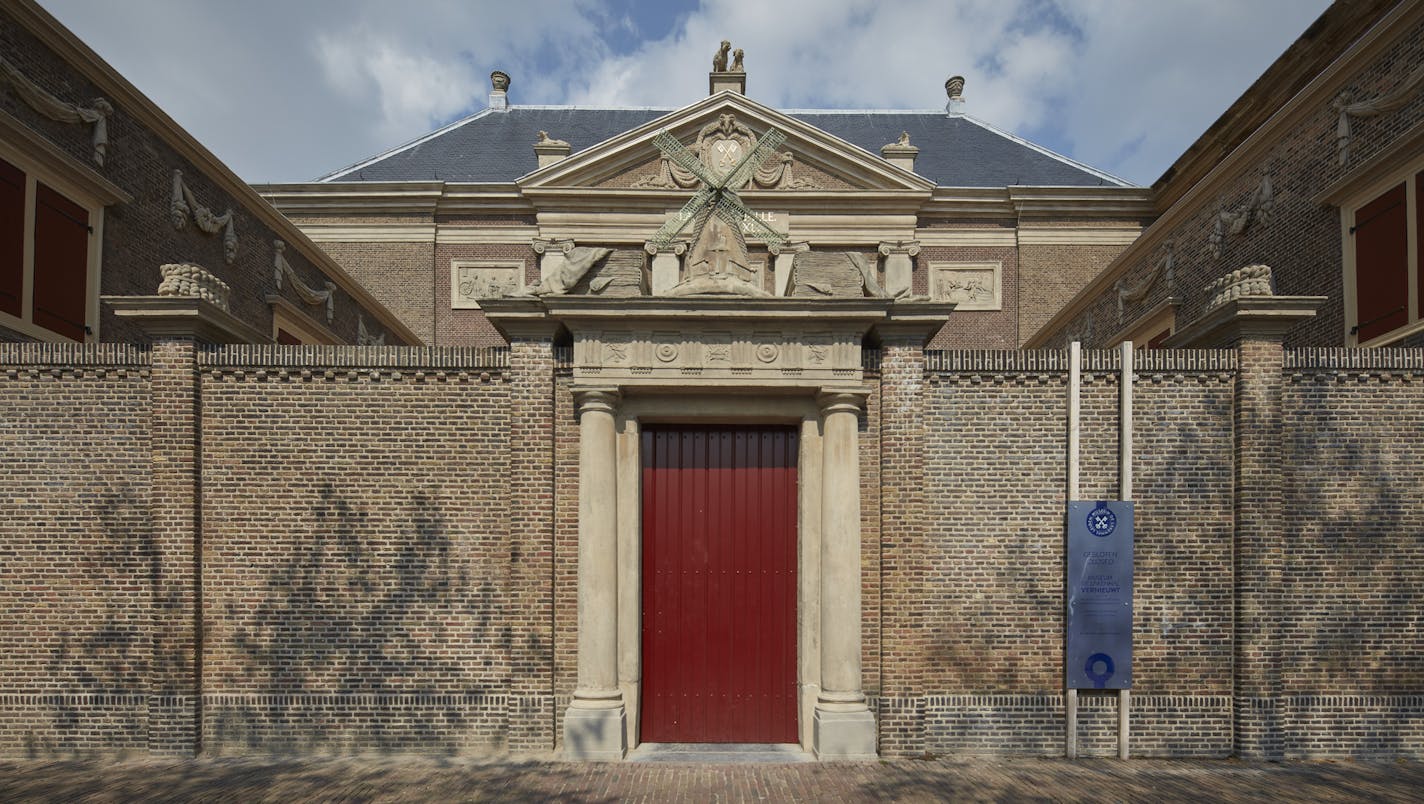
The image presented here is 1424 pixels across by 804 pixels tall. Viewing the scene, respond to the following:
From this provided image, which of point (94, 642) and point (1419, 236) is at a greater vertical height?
point (1419, 236)

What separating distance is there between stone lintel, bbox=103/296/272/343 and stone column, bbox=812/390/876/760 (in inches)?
257

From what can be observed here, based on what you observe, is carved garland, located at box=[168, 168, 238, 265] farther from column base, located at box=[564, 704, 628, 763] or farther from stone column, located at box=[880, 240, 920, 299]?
stone column, located at box=[880, 240, 920, 299]

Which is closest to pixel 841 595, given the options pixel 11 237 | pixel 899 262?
pixel 11 237

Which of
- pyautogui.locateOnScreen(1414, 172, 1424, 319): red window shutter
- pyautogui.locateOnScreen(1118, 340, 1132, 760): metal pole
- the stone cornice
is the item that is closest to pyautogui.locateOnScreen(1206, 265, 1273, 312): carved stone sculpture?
pyautogui.locateOnScreen(1118, 340, 1132, 760): metal pole

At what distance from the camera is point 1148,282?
14.8m

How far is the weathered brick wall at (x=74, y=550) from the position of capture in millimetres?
8078

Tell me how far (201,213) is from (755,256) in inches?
596

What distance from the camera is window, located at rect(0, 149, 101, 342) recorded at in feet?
33.4

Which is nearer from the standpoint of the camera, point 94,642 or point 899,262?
point 94,642

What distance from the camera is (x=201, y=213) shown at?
1398 centimetres

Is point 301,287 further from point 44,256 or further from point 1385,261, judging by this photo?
point 1385,261

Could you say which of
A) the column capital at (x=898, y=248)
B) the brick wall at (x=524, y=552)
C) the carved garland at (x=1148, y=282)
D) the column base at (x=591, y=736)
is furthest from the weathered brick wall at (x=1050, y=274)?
the column base at (x=591, y=736)

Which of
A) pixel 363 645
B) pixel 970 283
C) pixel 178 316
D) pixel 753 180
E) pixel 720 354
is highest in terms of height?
pixel 753 180

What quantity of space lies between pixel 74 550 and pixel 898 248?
923 inches
